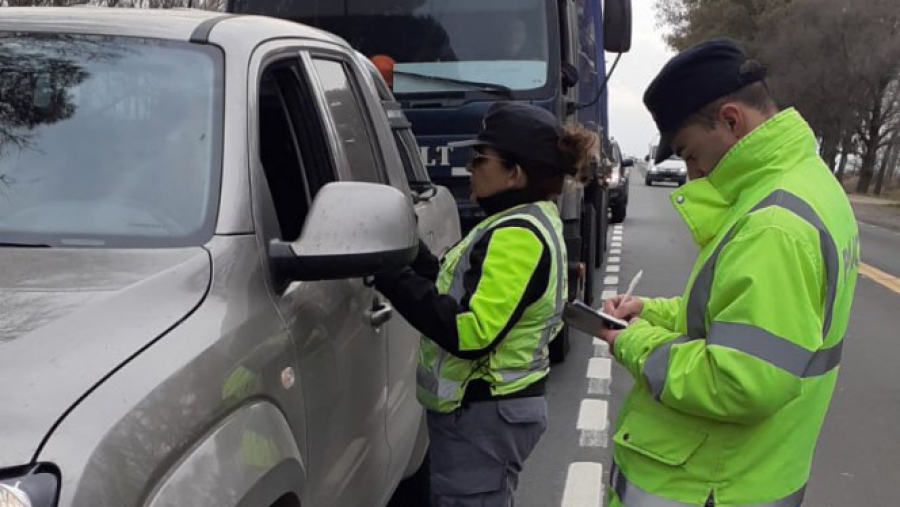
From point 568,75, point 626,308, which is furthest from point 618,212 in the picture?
point 626,308

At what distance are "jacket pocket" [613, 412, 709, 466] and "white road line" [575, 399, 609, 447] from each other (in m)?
3.39

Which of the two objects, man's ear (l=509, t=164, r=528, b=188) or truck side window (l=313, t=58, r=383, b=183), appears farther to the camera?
truck side window (l=313, t=58, r=383, b=183)

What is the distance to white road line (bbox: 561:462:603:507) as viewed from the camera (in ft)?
15.7

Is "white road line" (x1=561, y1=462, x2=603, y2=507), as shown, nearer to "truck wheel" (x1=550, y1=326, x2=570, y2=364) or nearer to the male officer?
"truck wheel" (x1=550, y1=326, x2=570, y2=364)

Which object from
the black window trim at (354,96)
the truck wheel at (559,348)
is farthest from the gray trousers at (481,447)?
the truck wheel at (559,348)

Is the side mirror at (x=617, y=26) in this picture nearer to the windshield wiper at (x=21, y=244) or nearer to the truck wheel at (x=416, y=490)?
the truck wheel at (x=416, y=490)

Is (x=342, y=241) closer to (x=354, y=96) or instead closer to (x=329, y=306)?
(x=329, y=306)

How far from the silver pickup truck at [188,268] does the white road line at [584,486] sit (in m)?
1.69

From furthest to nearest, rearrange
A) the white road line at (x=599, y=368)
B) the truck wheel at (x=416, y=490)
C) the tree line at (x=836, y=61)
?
1. the tree line at (x=836, y=61)
2. the white road line at (x=599, y=368)
3. the truck wheel at (x=416, y=490)

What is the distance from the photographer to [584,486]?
4.98m

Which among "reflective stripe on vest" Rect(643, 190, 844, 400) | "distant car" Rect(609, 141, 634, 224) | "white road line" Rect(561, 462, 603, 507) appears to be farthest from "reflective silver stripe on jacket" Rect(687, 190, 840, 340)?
"distant car" Rect(609, 141, 634, 224)

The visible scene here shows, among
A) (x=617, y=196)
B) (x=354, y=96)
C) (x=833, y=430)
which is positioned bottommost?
(x=617, y=196)

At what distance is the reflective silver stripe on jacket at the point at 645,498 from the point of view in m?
2.20

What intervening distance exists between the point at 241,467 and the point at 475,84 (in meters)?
5.45
